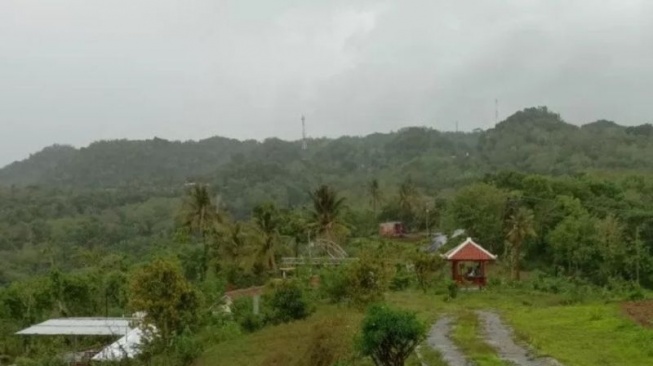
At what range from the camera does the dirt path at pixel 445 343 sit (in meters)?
19.0

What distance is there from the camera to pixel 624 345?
1988 cm

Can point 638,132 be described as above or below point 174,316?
above

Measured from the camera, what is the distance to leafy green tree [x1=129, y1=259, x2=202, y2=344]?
26281mm

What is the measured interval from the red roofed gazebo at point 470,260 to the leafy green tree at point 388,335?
69.8 ft

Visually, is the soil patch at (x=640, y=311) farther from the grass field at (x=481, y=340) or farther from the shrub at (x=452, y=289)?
the shrub at (x=452, y=289)

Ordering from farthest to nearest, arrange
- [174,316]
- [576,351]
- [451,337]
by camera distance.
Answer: [174,316]
[451,337]
[576,351]

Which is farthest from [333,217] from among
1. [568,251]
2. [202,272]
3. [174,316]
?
[174,316]

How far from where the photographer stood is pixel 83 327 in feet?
107

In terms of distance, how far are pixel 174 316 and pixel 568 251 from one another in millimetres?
27842

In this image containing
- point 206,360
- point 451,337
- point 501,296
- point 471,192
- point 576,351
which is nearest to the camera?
point 576,351

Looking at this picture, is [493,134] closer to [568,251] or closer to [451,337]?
[568,251]

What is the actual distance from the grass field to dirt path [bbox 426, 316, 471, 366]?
263mm

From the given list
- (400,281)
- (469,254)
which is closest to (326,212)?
(400,281)

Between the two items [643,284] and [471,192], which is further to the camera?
[471,192]
